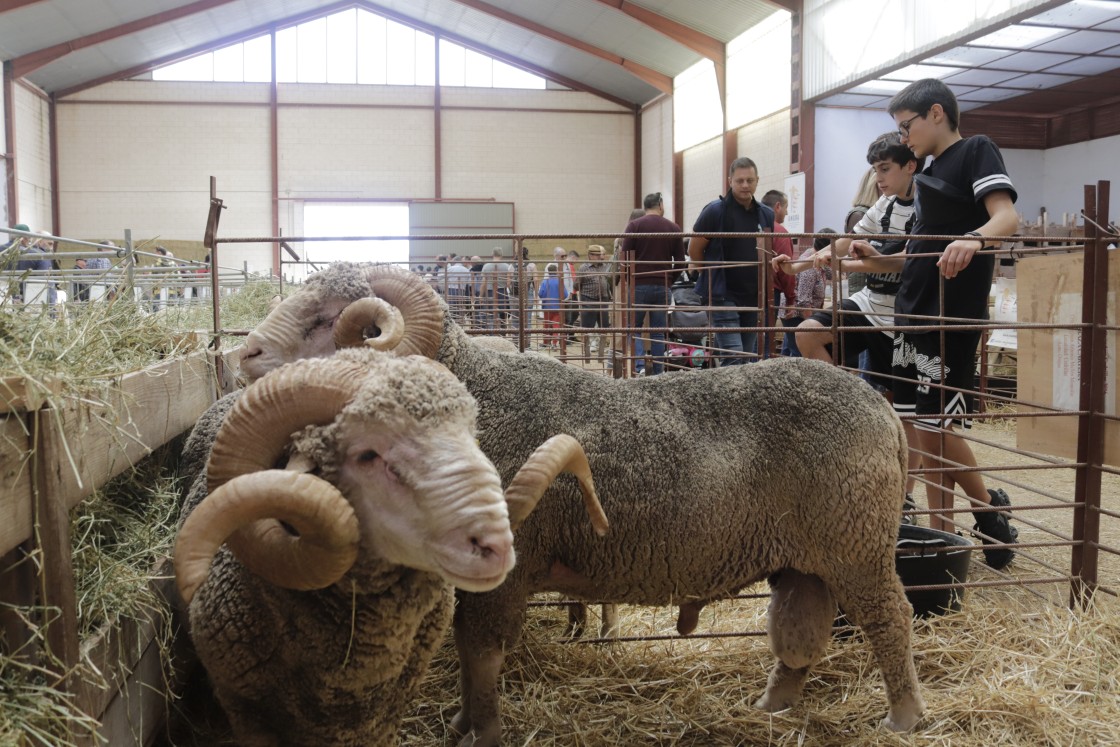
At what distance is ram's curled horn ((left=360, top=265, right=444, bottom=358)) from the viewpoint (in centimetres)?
290

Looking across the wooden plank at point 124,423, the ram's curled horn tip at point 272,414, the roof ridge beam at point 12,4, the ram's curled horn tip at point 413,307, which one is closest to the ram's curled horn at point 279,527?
the ram's curled horn tip at point 272,414

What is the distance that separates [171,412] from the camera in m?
2.92

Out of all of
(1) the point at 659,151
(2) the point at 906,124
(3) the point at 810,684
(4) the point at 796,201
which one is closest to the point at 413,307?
(3) the point at 810,684

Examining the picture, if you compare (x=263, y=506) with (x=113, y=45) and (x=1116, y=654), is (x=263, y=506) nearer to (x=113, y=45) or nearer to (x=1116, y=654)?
(x=1116, y=654)

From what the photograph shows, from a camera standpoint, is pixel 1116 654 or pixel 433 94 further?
pixel 433 94

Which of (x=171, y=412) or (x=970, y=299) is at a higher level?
(x=970, y=299)

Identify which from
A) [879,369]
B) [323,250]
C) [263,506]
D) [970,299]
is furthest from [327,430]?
[323,250]

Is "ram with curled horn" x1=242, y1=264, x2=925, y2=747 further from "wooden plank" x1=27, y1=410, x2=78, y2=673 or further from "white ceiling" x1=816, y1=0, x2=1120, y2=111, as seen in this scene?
"white ceiling" x1=816, y1=0, x2=1120, y2=111

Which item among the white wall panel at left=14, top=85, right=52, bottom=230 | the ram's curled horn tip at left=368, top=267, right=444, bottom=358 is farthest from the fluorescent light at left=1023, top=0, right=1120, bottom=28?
the white wall panel at left=14, top=85, right=52, bottom=230

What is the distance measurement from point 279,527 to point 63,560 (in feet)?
1.56

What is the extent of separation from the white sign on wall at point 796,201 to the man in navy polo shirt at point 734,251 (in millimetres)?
7048

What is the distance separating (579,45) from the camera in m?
20.2

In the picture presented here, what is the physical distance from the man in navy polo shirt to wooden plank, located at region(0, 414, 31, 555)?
4.66 metres

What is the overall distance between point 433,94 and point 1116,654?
2134 cm
